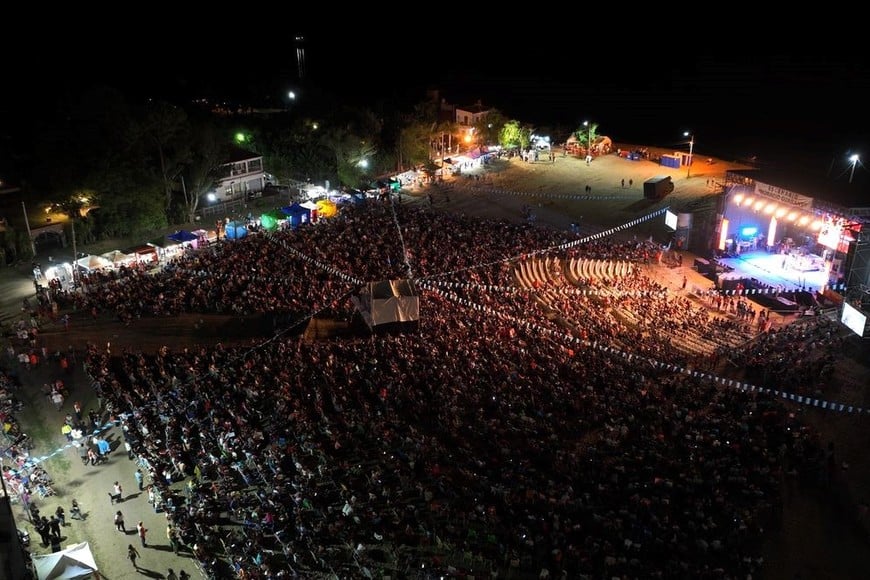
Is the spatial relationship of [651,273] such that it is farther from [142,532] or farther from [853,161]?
[142,532]

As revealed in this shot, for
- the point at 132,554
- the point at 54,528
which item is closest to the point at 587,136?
the point at 132,554

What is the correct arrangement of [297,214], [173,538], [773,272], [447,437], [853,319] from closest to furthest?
[173,538] < [447,437] < [853,319] < [773,272] < [297,214]

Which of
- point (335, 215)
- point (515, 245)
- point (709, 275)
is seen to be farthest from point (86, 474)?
point (709, 275)

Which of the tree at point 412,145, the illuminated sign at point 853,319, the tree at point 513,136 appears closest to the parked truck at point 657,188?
the tree at point 513,136

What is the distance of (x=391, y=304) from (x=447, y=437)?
21.6 feet

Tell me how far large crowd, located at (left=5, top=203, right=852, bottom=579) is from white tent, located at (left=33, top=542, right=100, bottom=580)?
204cm

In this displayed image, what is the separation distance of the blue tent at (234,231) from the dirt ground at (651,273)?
29.9 ft

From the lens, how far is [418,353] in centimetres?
2212

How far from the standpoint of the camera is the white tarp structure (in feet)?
77.9

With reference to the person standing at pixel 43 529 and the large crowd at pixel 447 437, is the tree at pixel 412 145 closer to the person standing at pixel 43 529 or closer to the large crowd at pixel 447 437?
the large crowd at pixel 447 437

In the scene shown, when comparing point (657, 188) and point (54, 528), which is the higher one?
point (657, 188)

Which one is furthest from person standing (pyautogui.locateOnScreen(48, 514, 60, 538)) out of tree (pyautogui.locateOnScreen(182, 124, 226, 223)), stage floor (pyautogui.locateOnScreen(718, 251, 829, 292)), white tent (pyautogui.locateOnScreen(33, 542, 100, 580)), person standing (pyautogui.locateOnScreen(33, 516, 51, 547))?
stage floor (pyautogui.locateOnScreen(718, 251, 829, 292))

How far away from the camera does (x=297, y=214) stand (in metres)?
36.9

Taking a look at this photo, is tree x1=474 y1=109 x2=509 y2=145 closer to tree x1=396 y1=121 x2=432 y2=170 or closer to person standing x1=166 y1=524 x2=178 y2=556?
tree x1=396 y1=121 x2=432 y2=170
